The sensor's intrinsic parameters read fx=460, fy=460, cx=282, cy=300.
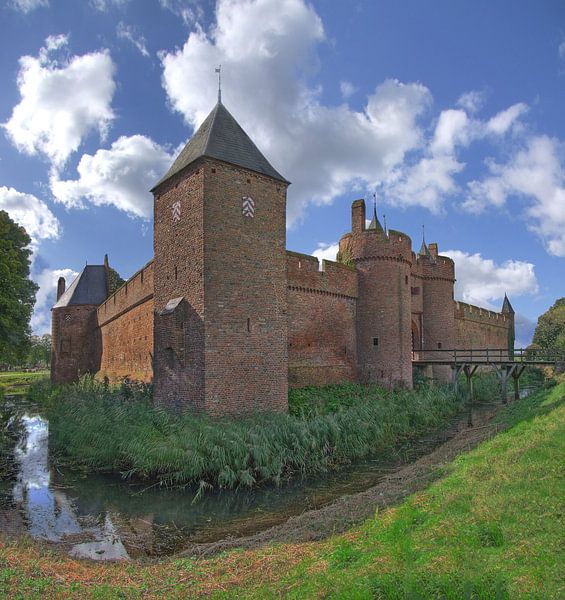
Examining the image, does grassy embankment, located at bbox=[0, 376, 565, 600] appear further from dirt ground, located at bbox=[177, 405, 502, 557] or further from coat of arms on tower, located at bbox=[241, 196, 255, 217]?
coat of arms on tower, located at bbox=[241, 196, 255, 217]

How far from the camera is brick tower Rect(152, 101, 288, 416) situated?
11430 millimetres

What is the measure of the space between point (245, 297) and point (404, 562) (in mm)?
8609

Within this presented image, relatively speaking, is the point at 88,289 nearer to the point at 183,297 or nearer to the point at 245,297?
the point at 183,297

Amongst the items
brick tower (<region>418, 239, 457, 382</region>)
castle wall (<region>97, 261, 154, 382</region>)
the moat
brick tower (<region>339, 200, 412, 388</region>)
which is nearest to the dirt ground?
the moat

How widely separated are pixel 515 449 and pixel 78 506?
7.58 m

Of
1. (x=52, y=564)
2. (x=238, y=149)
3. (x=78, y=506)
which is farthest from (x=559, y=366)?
(x=52, y=564)

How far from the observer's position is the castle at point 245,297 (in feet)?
37.9

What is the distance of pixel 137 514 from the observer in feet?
26.0

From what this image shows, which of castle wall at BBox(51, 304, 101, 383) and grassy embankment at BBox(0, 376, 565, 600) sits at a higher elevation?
castle wall at BBox(51, 304, 101, 383)

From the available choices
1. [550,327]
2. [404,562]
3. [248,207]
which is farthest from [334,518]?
[550,327]

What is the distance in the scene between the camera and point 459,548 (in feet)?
13.1

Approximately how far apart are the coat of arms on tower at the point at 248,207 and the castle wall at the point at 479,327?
713 inches

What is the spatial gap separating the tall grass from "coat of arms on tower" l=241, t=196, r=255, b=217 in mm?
5261

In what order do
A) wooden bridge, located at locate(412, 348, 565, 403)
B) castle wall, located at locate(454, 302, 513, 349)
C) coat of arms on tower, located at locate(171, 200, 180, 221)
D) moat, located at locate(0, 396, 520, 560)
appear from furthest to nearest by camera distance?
castle wall, located at locate(454, 302, 513, 349) → wooden bridge, located at locate(412, 348, 565, 403) → coat of arms on tower, located at locate(171, 200, 180, 221) → moat, located at locate(0, 396, 520, 560)
